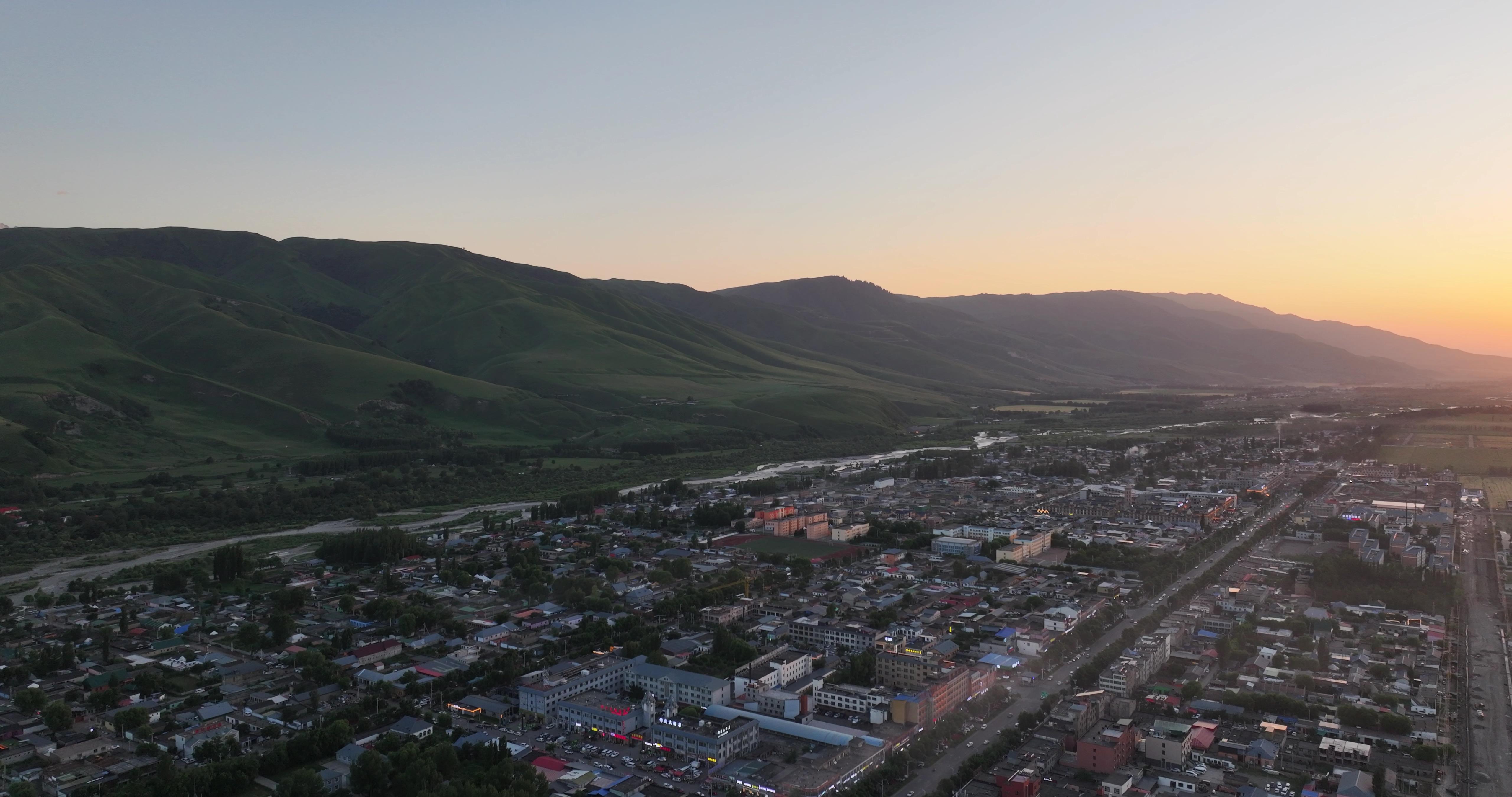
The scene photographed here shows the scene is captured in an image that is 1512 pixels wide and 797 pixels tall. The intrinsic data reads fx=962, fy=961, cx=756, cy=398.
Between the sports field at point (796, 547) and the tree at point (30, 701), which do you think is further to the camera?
the sports field at point (796, 547)

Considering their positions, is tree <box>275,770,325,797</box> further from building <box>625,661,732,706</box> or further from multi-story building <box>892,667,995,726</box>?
multi-story building <box>892,667,995,726</box>

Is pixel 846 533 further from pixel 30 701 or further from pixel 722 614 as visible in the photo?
pixel 30 701

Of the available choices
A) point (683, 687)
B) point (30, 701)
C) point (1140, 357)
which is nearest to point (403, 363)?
point (30, 701)

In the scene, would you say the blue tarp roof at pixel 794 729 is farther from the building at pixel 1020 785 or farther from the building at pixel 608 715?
the building at pixel 1020 785

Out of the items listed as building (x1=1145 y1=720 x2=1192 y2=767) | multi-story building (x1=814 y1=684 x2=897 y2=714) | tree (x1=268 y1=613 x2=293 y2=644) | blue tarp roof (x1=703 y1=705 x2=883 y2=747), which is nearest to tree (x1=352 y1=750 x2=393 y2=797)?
blue tarp roof (x1=703 y1=705 x2=883 y2=747)

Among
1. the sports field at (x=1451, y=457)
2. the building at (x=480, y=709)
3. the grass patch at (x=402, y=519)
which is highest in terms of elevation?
the sports field at (x=1451, y=457)

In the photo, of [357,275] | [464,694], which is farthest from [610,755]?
[357,275]

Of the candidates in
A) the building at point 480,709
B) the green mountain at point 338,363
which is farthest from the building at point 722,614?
the green mountain at point 338,363

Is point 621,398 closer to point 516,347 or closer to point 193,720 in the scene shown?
point 516,347
